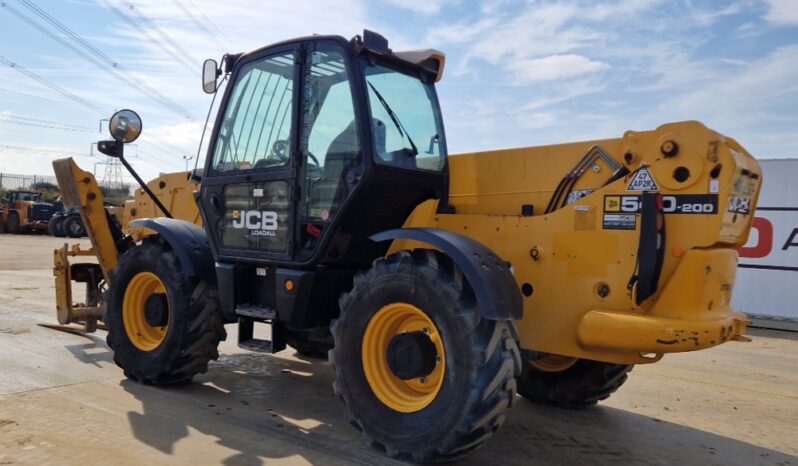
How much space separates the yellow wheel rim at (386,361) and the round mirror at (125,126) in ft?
11.1

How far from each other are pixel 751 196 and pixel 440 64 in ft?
8.03

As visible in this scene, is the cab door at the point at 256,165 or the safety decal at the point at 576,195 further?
the cab door at the point at 256,165

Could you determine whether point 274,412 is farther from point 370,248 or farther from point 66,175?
point 66,175

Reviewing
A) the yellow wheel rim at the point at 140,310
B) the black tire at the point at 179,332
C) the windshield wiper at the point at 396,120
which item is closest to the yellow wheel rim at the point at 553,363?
the windshield wiper at the point at 396,120

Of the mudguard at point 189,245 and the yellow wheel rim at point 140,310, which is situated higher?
the mudguard at point 189,245

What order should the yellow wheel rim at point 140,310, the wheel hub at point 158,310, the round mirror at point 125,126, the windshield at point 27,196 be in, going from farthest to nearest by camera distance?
the windshield at point 27,196 < the round mirror at point 125,126 < the yellow wheel rim at point 140,310 < the wheel hub at point 158,310

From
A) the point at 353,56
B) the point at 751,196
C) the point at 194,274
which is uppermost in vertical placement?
the point at 353,56

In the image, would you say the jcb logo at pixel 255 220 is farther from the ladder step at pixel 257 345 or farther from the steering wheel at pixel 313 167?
the ladder step at pixel 257 345

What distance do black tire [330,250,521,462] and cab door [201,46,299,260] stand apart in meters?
0.96

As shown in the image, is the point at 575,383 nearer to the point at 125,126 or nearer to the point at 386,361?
the point at 386,361

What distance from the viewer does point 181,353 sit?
5.21 metres

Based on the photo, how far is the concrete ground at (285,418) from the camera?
13.0ft

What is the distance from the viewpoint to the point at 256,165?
5.03 m

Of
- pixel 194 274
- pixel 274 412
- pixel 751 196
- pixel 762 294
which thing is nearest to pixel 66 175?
pixel 194 274
